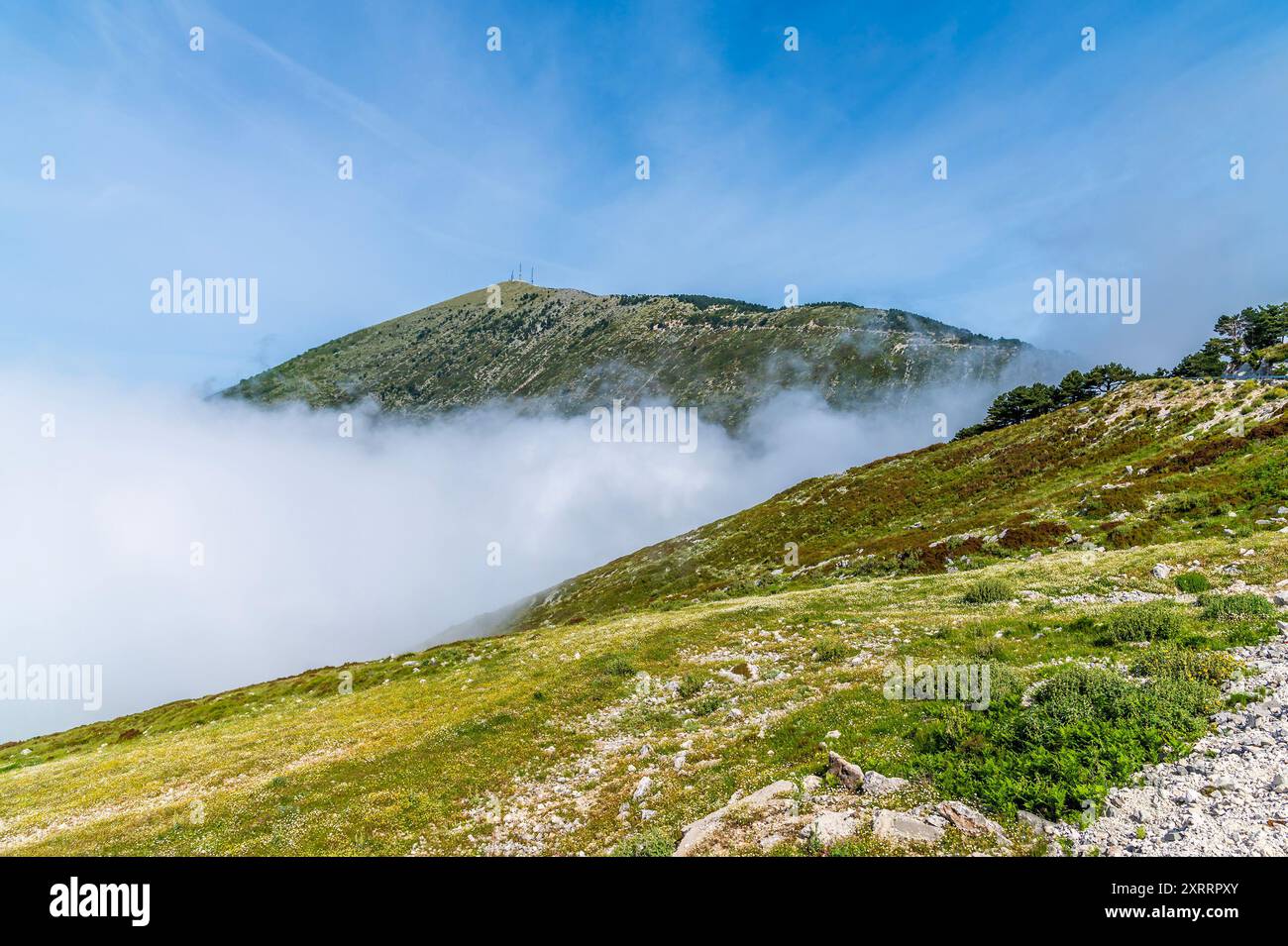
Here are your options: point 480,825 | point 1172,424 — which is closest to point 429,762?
point 480,825

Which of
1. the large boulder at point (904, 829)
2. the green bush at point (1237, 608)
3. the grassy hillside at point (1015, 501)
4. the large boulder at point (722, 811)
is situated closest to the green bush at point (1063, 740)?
the large boulder at point (904, 829)

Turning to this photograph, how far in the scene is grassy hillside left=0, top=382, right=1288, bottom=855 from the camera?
11484 millimetres

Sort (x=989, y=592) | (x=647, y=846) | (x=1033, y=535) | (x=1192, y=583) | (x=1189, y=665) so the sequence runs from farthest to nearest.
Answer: (x=1033, y=535)
(x=989, y=592)
(x=1192, y=583)
(x=1189, y=665)
(x=647, y=846)

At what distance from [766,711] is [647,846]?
840 centimetres

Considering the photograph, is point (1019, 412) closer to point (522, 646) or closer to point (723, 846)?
point (522, 646)

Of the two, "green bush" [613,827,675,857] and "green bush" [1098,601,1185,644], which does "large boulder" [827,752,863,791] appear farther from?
"green bush" [1098,601,1185,644]

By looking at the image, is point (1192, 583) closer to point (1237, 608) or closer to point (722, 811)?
point (1237, 608)

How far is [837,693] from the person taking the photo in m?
17.8

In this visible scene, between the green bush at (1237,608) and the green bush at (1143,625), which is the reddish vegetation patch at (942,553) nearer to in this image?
the green bush at (1143,625)

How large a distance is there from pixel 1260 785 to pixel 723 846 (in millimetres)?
8373

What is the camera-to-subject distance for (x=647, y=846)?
11.0 metres

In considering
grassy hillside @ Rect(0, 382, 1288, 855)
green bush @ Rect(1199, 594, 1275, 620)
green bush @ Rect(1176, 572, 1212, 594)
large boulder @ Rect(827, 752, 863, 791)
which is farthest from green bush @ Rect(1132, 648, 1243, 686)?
green bush @ Rect(1176, 572, 1212, 594)

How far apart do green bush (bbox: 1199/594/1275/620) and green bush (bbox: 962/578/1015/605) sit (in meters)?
9.36

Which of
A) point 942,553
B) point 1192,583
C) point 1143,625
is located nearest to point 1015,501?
point 942,553
